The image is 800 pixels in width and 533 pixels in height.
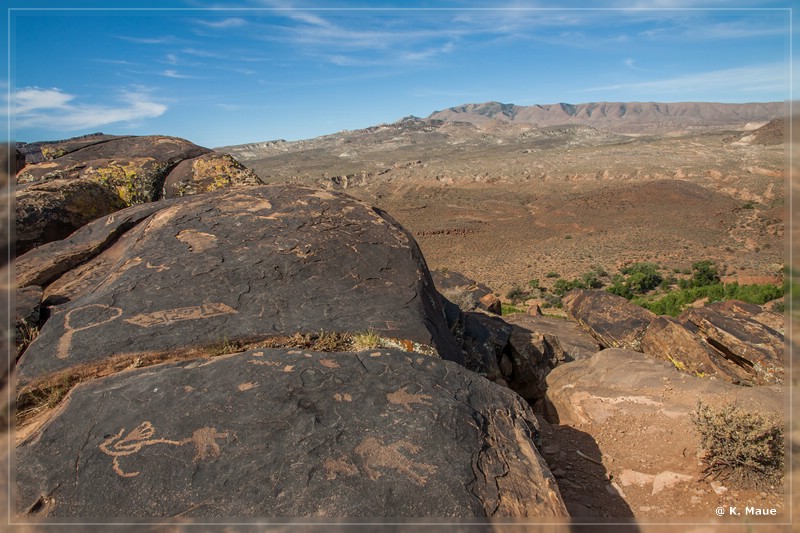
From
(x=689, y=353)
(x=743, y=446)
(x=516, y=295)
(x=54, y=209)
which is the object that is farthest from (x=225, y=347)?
(x=516, y=295)

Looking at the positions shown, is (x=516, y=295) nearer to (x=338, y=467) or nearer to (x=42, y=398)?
(x=338, y=467)

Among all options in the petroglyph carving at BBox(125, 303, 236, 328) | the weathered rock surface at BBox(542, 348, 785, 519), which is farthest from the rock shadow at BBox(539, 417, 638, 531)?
the petroglyph carving at BBox(125, 303, 236, 328)

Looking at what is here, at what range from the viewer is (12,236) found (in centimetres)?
150

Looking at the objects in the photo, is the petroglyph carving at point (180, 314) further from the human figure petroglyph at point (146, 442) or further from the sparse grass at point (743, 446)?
the sparse grass at point (743, 446)

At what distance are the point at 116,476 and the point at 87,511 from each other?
19 centimetres

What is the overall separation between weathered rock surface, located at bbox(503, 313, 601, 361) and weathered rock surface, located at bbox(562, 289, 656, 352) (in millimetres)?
255

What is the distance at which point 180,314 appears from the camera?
375cm

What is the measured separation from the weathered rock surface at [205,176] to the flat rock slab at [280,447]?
19.7 feet

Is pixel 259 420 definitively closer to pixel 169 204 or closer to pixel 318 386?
pixel 318 386

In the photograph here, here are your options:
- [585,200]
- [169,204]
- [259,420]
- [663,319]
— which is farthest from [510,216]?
[259,420]

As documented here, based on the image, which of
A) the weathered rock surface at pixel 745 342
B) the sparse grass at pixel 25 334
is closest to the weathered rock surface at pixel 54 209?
the sparse grass at pixel 25 334

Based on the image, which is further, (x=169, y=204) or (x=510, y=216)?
(x=510, y=216)

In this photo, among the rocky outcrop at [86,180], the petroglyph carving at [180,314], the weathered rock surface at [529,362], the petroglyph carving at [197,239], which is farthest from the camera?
the weathered rock surface at [529,362]

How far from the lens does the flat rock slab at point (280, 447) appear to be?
7.25ft
